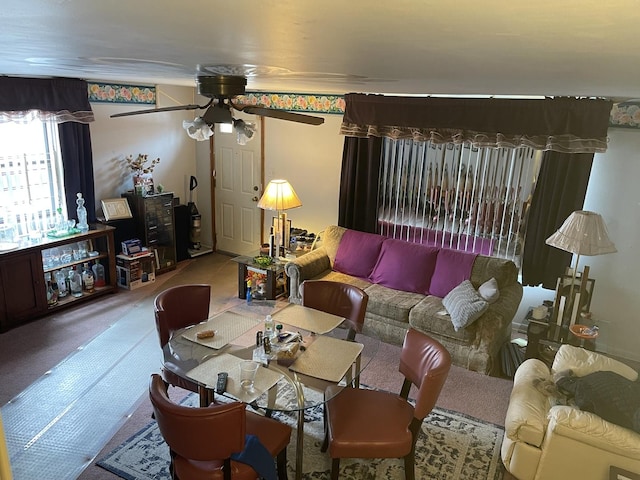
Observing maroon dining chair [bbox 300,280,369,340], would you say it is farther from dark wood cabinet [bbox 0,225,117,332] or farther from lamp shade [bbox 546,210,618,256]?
dark wood cabinet [bbox 0,225,117,332]

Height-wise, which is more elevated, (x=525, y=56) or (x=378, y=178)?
(x=525, y=56)

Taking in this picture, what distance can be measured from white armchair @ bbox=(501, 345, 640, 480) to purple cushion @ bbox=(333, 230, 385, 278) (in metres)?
2.19

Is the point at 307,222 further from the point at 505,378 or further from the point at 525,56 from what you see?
the point at 525,56

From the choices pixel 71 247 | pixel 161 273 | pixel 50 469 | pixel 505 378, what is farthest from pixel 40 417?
pixel 505 378

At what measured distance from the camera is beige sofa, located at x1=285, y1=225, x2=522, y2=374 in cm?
387

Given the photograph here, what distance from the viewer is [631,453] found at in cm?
238

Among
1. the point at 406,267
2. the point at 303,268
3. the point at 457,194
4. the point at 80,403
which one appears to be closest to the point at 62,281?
the point at 80,403

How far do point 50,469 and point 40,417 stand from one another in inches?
22.5

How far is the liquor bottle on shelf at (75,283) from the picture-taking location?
16.5ft

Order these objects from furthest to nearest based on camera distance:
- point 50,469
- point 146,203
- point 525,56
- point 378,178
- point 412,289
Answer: point 146,203 < point 378,178 < point 412,289 < point 50,469 < point 525,56

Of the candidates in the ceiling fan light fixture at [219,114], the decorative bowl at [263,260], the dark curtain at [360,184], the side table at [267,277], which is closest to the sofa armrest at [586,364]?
the dark curtain at [360,184]

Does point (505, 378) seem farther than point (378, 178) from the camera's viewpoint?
No

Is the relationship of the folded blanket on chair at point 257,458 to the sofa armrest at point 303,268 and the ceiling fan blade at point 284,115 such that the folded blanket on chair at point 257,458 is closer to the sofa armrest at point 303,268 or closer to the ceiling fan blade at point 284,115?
the ceiling fan blade at point 284,115

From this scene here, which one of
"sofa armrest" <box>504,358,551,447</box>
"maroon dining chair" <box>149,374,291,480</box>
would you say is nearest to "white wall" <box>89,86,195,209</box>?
"maroon dining chair" <box>149,374,291,480</box>
